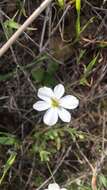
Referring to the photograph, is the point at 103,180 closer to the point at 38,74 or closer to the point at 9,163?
the point at 9,163

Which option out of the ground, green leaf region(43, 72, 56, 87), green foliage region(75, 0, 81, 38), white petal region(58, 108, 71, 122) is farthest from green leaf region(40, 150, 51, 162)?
green foliage region(75, 0, 81, 38)

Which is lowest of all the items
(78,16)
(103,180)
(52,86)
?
(103,180)

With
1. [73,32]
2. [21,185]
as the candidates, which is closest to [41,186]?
[21,185]

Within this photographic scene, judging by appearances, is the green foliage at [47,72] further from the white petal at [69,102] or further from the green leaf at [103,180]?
the green leaf at [103,180]

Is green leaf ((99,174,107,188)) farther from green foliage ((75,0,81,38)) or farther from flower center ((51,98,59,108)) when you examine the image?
green foliage ((75,0,81,38))

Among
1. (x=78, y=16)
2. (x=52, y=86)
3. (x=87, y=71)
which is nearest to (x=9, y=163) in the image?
(x=52, y=86)

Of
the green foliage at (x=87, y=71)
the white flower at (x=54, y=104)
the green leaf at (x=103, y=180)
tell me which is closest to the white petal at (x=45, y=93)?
the white flower at (x=54, y=104)
